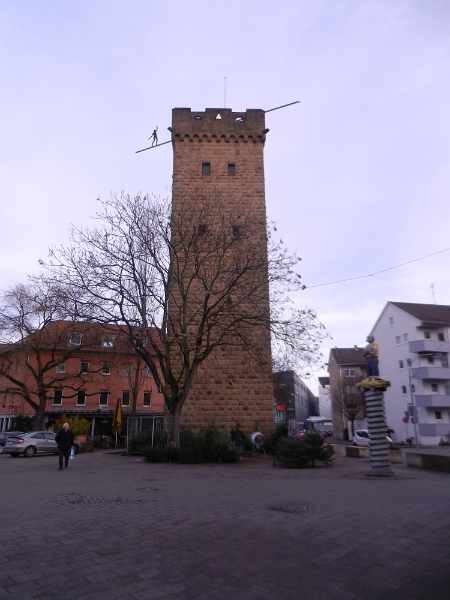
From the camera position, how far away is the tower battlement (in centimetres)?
3022

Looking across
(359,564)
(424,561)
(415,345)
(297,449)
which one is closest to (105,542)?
(359,564)

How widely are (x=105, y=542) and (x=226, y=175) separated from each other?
84.3 feet

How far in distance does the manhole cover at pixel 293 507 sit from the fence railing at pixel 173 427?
472 inches

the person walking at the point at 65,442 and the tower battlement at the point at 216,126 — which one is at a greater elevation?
the tower battlement at the point at 216,126

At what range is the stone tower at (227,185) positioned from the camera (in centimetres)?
2594

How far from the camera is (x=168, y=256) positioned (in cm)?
2186

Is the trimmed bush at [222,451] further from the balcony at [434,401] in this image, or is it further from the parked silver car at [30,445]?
the balcony at [434,401]

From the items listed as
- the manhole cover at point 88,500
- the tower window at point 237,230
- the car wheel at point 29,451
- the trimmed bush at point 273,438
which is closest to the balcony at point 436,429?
the trimmed bush at point 273,438

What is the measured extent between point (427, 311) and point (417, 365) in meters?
7.02

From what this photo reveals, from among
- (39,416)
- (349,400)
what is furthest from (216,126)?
(349,400)

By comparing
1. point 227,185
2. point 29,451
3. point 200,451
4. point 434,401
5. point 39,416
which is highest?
point 227,185

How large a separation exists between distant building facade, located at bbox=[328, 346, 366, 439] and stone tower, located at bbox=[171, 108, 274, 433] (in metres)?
38.2

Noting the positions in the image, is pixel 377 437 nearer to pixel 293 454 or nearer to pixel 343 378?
pixel 293 454

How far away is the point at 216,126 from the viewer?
1193 inches
